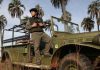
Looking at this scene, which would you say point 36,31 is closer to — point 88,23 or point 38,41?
point 38,41

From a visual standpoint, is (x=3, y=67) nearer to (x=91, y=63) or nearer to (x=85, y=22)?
(x=91, y=63)

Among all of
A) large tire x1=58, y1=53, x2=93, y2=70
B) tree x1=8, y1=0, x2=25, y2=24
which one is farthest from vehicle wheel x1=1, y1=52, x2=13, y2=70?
tree x1=8, y1=0, x2=25, y2=24

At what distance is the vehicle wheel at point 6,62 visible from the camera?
12438 millimetres

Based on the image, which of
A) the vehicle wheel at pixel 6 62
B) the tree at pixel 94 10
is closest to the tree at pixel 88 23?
the tree at pixel 94 10

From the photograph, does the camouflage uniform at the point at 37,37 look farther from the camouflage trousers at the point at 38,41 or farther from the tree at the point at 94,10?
the tree at the point at 94,10

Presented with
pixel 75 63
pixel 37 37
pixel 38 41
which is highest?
pixel 37 37

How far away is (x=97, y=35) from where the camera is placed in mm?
8414

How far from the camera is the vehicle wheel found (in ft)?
40.8

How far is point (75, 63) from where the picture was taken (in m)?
8.63

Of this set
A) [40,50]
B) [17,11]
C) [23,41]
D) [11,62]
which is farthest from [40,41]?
[17,11]

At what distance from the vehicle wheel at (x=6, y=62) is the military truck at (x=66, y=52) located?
0.46m

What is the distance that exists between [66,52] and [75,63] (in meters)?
0.72

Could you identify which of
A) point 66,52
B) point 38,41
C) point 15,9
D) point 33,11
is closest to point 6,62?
point 38,41

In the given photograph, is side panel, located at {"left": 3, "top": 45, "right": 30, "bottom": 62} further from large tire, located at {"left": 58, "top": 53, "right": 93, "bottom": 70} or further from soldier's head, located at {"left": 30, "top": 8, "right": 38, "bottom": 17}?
large tire, located at {"left": 58, "top": 53, "right": 93, "bottom": 70}
